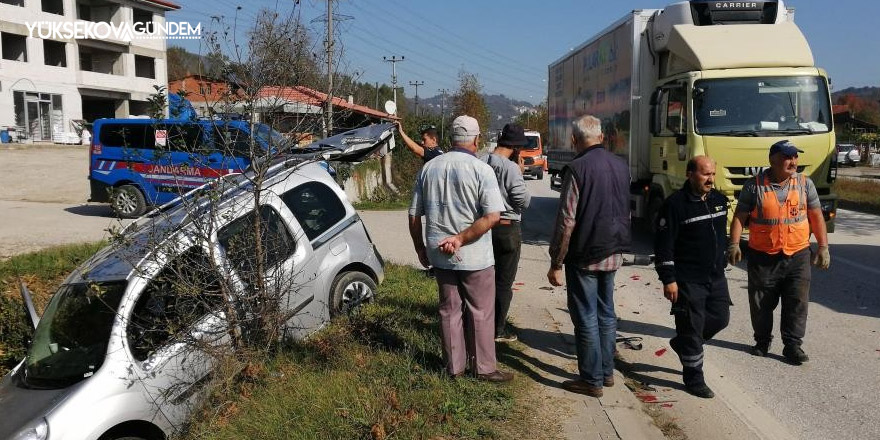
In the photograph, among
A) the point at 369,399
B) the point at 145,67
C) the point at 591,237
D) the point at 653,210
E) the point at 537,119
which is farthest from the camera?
the point at 537,119

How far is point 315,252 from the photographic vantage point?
6.10 metres

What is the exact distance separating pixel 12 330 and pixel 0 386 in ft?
9.65

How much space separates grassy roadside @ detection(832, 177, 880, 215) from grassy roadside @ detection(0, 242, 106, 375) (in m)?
16.2

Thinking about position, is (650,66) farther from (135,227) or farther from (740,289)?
(135,227)

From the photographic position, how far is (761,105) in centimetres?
1007

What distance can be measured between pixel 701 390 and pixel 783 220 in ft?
5.45

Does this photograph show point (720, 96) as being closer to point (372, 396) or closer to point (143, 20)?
point (372, 396)

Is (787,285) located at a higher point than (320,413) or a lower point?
higher

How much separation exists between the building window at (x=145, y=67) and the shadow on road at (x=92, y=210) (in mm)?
34994

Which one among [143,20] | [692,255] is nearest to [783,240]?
[692,255]

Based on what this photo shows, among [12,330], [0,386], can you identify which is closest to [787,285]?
[0,386]

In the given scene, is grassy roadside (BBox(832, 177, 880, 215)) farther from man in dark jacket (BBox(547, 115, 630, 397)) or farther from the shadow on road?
the shadow on road

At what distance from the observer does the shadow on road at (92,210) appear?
651 inches

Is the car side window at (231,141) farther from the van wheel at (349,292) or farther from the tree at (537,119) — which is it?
the tree at (537,119)
